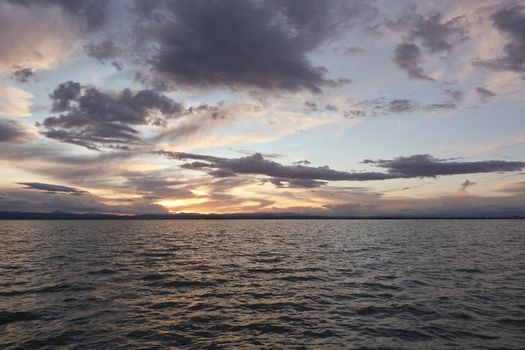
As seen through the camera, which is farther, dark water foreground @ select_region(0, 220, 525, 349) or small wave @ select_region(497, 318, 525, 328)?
small wave @ select_region(497, 318, 525, 328)

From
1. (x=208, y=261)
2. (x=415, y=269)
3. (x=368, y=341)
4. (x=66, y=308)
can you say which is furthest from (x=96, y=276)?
(x=415, y=269)

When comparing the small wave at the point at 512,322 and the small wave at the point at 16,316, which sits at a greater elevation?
the small wave at the point at 16,316

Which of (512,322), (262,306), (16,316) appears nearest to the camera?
(512,322)

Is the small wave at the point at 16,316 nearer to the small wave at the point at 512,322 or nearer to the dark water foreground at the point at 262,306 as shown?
the dark water foreground at the point at 262,306

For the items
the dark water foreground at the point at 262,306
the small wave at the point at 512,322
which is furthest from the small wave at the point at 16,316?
the small wave at the point at 512,322

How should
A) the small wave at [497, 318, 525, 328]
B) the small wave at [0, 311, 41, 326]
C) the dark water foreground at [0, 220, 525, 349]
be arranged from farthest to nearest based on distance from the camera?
the small wave at [0, 311, 41, 326] → the small wave at [497, 318, 525, 328] → the dark water foreground at [0, 220, 525, 349]

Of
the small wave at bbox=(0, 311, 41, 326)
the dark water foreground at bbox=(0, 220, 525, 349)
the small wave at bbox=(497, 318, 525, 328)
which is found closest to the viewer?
the dark water foreground at bbox=(0, 220, 525, 349)

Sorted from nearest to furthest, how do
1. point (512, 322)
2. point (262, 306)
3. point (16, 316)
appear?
point (512, 322)
point (16, 316)
point (262, 306)

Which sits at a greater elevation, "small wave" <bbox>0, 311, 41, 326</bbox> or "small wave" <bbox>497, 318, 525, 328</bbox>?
"small wave" <bbox>0, 311, 41, 326</bbox>

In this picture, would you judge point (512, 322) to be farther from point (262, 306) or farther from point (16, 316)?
point (16, 316)

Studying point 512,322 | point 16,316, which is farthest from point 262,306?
point 16,316

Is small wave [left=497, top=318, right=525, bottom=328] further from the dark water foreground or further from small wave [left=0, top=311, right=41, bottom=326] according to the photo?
small wave [left=0, top=311, right=41, bottom=326]

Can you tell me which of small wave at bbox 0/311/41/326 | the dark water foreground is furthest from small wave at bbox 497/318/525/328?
small wave at bbox 0/311/41/326

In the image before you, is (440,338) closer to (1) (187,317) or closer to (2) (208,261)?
(1) (187,317)
